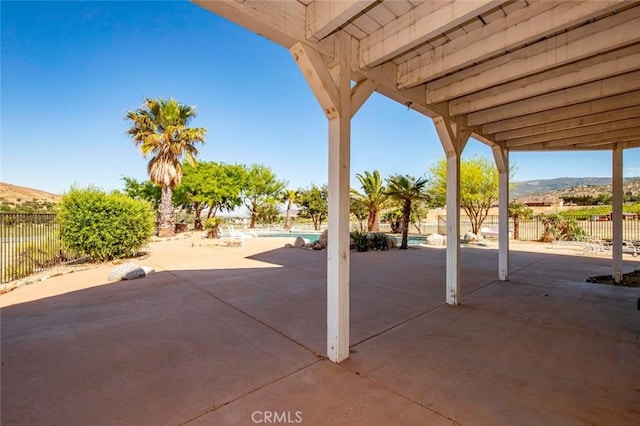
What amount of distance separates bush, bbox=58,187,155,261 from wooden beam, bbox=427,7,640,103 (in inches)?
339

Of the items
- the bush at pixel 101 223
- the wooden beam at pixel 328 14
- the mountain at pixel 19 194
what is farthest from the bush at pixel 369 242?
→ the mountain at pixel 19 194

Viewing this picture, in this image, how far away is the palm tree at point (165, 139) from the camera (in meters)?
13.1

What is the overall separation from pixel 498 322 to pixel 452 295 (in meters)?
0.75

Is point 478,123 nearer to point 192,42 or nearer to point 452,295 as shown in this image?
point 452,295

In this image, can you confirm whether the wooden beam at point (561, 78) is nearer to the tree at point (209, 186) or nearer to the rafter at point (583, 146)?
the rafter at point (583, 146)

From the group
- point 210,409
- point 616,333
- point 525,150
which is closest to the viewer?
point 210,409

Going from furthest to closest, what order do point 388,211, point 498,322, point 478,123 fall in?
1. point 388,211
2. point 478,123
3. point 498,322

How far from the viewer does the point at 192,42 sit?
805cm

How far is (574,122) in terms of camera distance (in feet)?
14.4

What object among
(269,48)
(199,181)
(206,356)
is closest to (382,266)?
(206,356)

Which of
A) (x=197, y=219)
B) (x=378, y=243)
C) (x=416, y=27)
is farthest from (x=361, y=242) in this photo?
(x=197, y=219)

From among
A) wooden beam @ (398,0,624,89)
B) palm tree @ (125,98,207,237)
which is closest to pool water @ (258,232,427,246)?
palm tree @ (125,98,207,237)

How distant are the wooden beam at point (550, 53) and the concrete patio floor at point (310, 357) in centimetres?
281

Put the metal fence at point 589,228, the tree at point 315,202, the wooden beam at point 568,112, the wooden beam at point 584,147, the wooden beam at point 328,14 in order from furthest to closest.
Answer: the tree at point 315,202
the metal fence at point 589,228
the wooden beam at point 584,147
the wooden beam at point 568,112
the wooden beam at point 328,14
